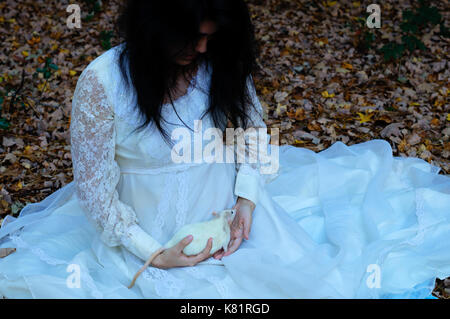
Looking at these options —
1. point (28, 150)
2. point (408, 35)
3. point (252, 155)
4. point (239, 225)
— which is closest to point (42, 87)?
point (28, 150)

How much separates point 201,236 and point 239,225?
25 cm

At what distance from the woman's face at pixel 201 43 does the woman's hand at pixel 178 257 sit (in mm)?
691

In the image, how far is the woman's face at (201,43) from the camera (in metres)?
1.52

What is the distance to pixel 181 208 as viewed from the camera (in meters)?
1.98

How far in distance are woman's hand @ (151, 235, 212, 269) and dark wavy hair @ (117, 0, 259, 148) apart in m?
0.42

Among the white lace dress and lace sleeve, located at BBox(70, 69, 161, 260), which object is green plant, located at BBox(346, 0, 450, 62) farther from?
lace sleeve, located at BBox(70, 69, 161, 260)

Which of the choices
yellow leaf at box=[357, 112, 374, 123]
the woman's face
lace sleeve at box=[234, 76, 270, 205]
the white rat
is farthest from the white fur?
yellow leaf at box=[357, 112, 374, 123]

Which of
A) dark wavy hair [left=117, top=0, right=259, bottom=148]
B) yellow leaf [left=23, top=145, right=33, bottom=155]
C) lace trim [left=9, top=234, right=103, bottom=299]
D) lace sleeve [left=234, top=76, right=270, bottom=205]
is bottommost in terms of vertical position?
yellow leaf [left=23, top=145, right=33, bottom=155]

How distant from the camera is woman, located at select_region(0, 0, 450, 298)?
5.66 ft

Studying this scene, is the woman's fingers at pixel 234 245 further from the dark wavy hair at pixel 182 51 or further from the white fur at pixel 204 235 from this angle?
the dark wavy hair at pixel 182 51

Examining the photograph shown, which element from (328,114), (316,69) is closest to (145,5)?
(328,114)

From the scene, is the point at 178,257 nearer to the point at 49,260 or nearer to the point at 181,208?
the point at 181,208

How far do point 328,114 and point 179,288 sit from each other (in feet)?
8.83
